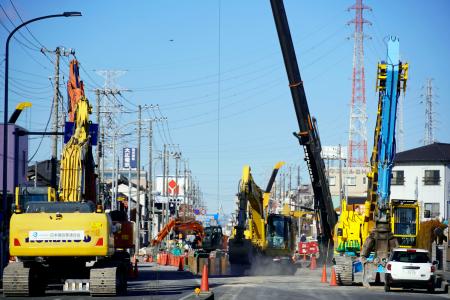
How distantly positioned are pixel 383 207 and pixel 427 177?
56.2 m

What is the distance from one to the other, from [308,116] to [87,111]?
15580mm

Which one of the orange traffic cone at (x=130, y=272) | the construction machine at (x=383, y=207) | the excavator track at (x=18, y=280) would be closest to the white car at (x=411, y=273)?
the construction machine at (x=383, y=207)

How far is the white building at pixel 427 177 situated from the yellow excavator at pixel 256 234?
1313 inches

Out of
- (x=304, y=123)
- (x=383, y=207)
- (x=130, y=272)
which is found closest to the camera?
(x=383, y=207)

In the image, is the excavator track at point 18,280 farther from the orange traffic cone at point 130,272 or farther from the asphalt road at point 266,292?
the orange traffic cone at point 130,272

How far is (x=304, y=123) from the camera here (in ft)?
157

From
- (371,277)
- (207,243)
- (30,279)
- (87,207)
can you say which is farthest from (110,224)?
(207,243)

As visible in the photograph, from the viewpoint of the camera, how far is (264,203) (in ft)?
201

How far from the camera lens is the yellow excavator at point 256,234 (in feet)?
175

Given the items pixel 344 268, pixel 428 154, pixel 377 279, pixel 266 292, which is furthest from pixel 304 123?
pixel 428 154

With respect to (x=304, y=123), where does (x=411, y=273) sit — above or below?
below

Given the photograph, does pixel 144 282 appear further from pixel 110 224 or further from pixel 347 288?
pixel 110 224

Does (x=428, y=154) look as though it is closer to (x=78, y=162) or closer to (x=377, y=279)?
(x=377, y=279)

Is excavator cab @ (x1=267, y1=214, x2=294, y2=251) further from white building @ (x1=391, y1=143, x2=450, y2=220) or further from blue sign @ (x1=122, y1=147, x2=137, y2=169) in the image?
blue sign @ (x1=122, y1=147, x2=137, y2=169)
